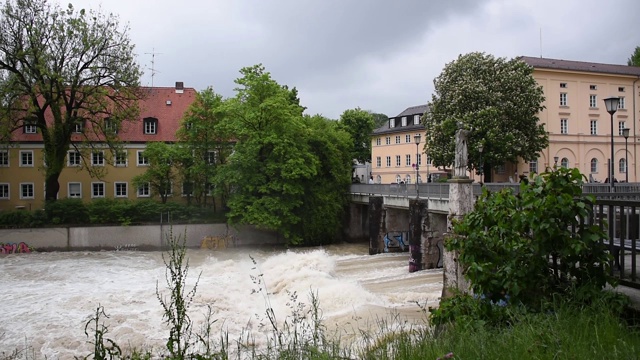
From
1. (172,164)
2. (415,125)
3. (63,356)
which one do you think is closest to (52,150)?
(172,164)

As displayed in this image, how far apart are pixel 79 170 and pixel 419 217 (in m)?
28.6

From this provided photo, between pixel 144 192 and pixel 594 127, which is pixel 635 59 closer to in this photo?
pixel 594 127

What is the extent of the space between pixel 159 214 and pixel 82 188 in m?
10.4

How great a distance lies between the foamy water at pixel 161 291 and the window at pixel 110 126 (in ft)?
31.4

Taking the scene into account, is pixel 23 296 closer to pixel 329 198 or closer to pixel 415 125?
pixel 329 198

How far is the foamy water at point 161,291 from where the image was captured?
15344 millimetres

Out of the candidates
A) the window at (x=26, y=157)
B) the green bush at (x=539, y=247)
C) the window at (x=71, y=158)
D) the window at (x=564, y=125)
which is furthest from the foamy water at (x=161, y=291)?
the window at (x=564, y=125)

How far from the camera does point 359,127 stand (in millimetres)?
70625

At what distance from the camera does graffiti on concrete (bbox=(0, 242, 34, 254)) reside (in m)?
34.3

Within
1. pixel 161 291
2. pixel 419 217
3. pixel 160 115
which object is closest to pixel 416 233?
pixel 419 217

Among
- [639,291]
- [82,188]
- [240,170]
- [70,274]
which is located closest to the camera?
[639,291]

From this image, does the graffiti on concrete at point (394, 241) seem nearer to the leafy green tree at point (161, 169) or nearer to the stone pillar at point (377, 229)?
the stone pillar at point (377, 229)

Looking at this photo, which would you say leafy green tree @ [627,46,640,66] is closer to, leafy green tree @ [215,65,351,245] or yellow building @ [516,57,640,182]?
yellow building @ [516,57,640,182]

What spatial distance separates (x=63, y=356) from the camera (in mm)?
13539
